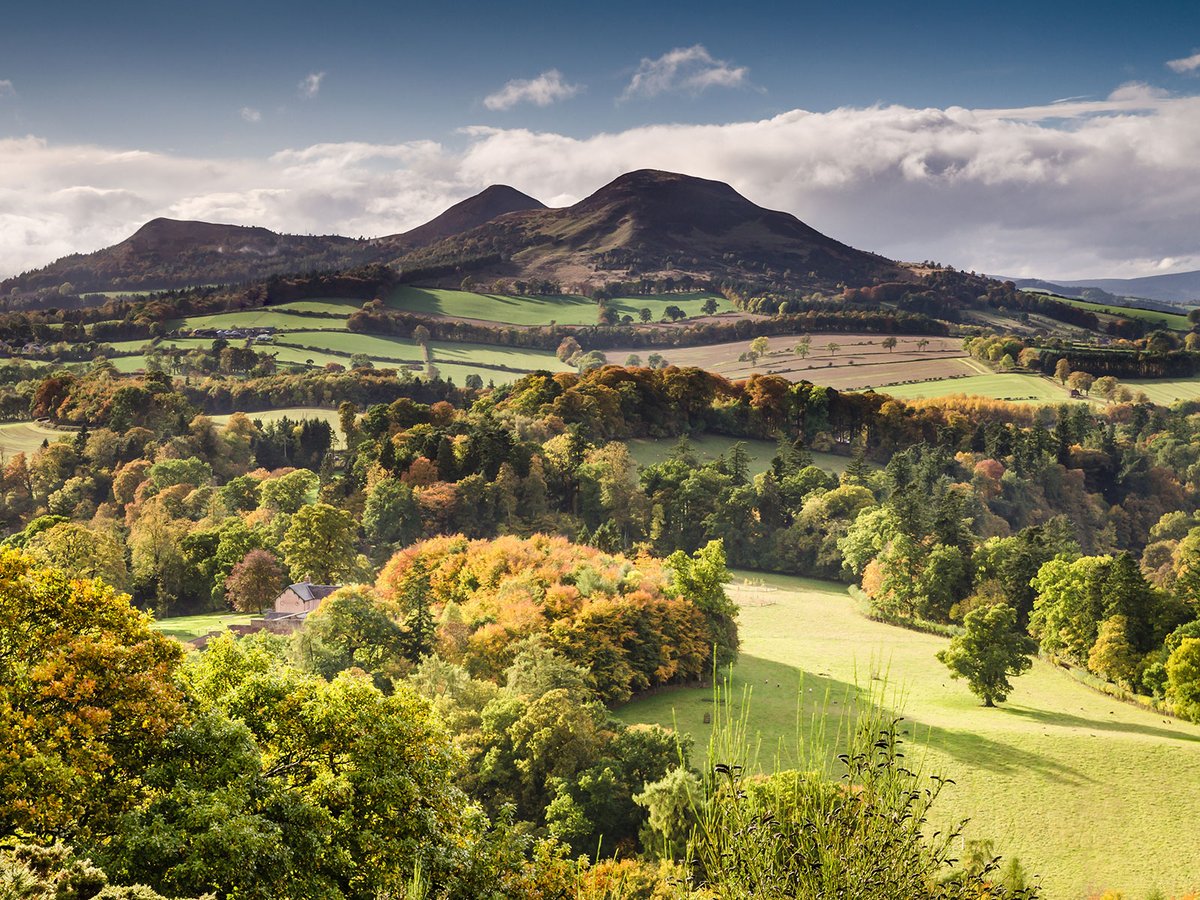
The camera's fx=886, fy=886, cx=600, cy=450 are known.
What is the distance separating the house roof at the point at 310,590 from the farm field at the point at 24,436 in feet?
214

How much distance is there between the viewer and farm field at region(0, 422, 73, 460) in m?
116

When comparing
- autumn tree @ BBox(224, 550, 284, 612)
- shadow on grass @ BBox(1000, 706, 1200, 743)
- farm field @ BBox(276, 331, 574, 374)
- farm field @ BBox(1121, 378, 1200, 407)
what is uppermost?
farm field @ BBox(276, 331, 574, 374)

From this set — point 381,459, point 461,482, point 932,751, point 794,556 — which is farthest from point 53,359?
point 932,751

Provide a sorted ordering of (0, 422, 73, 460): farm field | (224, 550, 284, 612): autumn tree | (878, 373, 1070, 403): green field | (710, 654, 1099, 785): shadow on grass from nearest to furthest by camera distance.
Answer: (710, 654, 1099, 785): shadow on grass, (224, 550, 284, 612): autumn tree, (0, 422, 73, 460): farm field, (878, 373, 1070, 403): green field

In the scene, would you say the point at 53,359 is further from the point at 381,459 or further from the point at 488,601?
the point at 488,601

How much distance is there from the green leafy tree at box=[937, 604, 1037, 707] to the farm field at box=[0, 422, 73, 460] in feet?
356

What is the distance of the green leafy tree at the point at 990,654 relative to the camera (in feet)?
177

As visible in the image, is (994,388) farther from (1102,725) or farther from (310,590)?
(310,590)

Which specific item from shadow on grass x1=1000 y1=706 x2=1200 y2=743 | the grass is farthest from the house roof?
shadow on grass x1=1000 y1=706 x2=1200 y2=743

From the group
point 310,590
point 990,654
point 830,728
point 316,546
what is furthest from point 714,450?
→ point 830,728

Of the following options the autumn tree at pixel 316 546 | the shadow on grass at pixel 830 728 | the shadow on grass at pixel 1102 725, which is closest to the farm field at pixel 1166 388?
the shadow on grass at pixel 1102 725

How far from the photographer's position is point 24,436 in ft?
399

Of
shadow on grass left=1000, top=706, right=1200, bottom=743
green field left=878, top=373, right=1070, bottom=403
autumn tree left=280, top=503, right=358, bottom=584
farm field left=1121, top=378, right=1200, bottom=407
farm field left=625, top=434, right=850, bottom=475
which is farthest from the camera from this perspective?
farm field left=1121, top=378, right=1200, bottom=407

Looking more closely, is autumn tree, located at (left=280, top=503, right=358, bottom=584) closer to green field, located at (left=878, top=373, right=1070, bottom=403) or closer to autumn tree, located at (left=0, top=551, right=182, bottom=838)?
autumn tree, located at (left=0, top=551, right=182, bottom=838)
